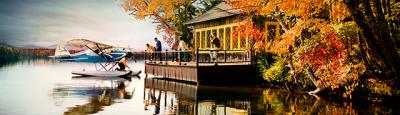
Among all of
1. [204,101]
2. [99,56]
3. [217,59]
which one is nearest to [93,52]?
[99,56]

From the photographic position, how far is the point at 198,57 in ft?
84.5

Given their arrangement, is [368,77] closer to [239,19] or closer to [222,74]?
[222,74]

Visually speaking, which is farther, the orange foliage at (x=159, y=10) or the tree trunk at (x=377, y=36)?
the orange foliage at (x=159, y=10)

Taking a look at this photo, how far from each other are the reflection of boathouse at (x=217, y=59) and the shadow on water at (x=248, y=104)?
4.94 metres

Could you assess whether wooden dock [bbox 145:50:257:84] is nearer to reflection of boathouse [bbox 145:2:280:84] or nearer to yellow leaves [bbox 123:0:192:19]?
reflection of boathouse [bbox 145:2:280:84]

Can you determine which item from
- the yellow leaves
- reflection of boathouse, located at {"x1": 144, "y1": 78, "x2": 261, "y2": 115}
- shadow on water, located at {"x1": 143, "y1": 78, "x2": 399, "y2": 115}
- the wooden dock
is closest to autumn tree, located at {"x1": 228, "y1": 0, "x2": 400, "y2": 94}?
shadow on water, located at {"x1": 143, "y1": 78, "x2": 399, "y2": 115}

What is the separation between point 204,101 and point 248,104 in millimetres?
1863

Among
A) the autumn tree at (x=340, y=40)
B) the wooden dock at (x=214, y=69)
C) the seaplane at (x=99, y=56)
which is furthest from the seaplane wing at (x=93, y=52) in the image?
the autumn tree at (x=340, y=40)

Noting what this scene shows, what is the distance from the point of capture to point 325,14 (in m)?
18.0

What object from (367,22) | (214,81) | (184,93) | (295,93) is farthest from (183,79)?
(367,22)

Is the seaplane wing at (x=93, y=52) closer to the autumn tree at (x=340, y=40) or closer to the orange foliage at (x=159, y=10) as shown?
the orange foliage at (x=159, y=10)

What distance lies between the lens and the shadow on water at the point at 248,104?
1451 cm

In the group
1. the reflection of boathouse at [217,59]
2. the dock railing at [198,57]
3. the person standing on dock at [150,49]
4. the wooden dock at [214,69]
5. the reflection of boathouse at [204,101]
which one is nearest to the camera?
the reflection of boathouse at [204,101]

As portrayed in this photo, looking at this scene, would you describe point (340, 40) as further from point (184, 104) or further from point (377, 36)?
point (184, 104)
